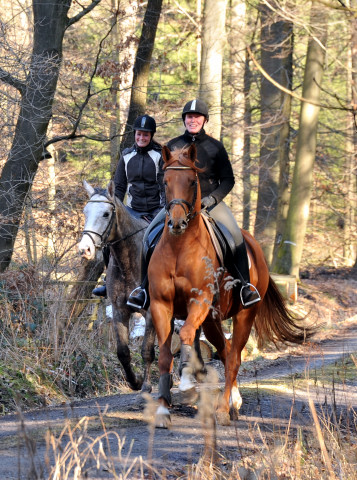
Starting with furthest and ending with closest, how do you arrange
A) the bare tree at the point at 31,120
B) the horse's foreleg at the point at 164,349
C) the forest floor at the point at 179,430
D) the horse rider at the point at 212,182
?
the bare tree at the point at 31,120 → the horse rider at the point at 212,182 → the horse's foreleg at the point at 164,349 → the forest floor at the point at 179,430

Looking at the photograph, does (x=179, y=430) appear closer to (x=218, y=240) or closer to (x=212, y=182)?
(x=218, y=240)

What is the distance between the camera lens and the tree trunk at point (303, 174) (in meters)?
22.6

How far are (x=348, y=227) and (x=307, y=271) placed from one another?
5.95 m

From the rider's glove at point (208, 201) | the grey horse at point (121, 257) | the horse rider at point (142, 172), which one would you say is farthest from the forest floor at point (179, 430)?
the horse rider at point (142, 172)

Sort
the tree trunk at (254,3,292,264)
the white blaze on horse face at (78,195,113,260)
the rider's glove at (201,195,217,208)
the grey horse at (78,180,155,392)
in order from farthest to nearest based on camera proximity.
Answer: the tree trunk at (254,3,292,264) → the grey horse at (78,180,155,392) → the white blaze on horse face at (78,195,113,260) → the rider's glove at (201,195,217,208)

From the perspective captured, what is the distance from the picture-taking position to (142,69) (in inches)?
605

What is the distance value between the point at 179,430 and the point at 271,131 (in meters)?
18.5

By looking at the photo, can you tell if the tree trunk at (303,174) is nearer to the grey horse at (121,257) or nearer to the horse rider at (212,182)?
the grey horse at (121,257)

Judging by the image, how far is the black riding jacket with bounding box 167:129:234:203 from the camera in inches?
332

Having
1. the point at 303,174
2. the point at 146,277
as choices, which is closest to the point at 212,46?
the point at 303,174

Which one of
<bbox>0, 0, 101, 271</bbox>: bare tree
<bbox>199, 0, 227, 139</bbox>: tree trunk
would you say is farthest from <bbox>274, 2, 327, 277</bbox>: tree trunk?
<bbox>0, 0, 101, 271</bbox>: bare tree

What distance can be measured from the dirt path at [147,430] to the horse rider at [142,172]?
2.47m

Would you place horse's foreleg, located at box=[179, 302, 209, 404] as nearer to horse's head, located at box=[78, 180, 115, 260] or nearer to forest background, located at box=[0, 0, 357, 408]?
horse's head, located at box=[78, 180, 115, 260]

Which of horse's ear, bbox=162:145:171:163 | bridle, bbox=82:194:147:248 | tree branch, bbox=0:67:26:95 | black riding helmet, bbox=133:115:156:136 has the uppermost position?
tree branch, bbox=0:67:26:95
